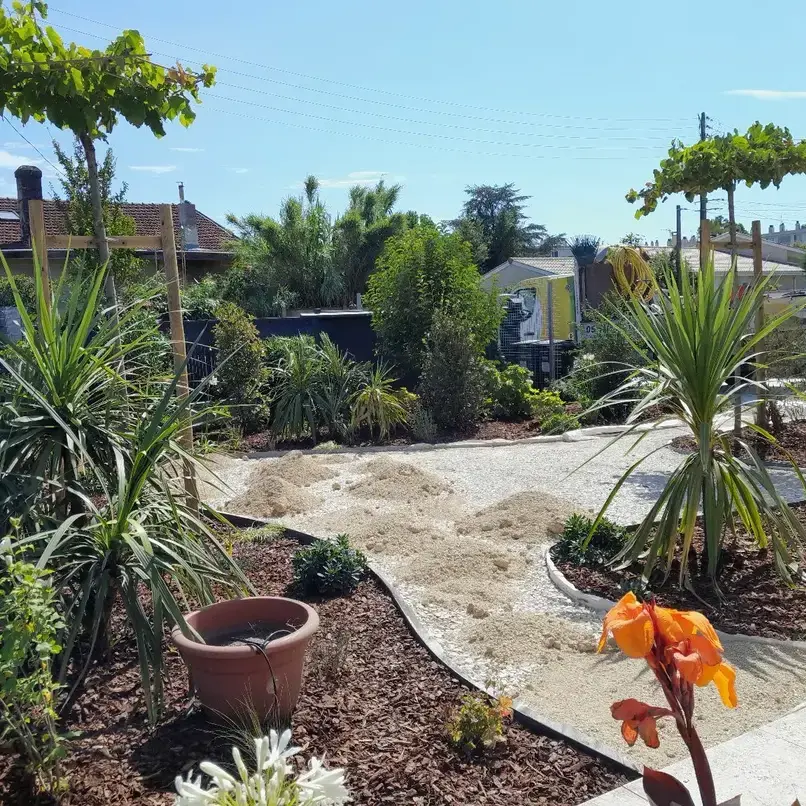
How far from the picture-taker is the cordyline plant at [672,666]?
1400 millimetres

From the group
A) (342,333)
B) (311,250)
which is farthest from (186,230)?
(342,333)

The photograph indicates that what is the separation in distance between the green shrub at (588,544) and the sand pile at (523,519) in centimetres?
54

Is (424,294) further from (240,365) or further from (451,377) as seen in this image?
(240,365)

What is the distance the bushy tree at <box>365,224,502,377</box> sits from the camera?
12070 mm

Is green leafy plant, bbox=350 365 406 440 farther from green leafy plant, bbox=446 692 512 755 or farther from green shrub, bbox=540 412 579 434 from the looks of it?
green leafy plant, bbox=446 692 512 755

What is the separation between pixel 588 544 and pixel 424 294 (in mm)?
7029

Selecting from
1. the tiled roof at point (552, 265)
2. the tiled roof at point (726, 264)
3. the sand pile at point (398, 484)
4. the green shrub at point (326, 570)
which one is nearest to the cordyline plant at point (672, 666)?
the green shrub at point (326, 570)

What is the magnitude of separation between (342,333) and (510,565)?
8.21 metres

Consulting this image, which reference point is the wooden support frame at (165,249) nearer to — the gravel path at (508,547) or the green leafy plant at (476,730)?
the gravel path at (508,547)

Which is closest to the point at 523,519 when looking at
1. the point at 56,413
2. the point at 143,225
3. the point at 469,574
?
the point at 469,574

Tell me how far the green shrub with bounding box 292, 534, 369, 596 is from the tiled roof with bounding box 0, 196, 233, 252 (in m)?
15.0

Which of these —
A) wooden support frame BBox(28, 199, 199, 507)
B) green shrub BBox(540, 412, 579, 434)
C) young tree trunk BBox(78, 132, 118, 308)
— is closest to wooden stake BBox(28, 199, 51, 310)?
wooden support frame BBox(28, 199, 199, 507)

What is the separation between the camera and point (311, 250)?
30297 mm

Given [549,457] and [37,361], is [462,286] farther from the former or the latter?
[37,361]
